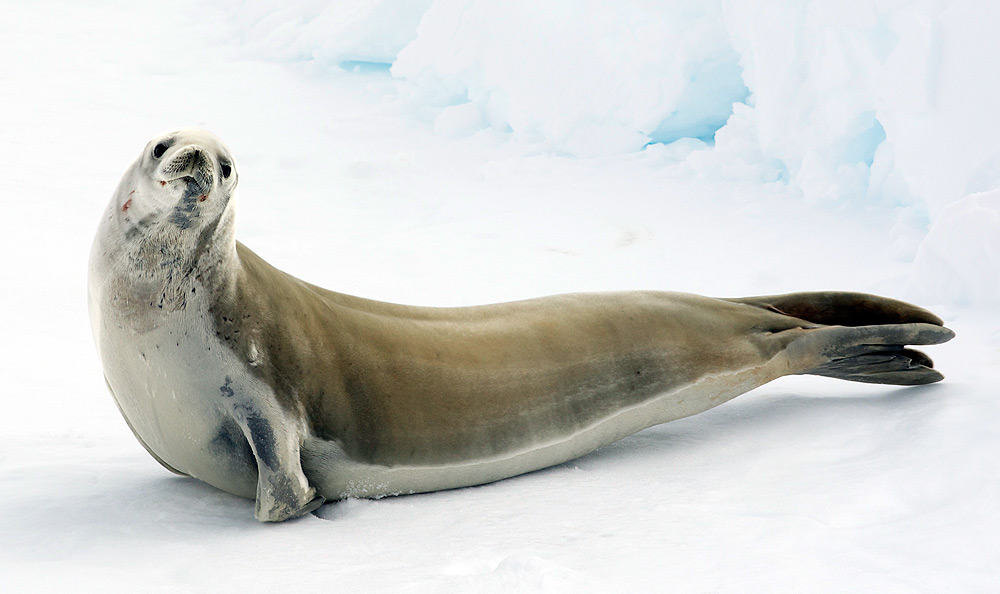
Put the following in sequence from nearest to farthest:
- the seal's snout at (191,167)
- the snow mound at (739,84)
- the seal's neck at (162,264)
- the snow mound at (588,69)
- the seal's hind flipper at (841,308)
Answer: the seal's snout at (191,167)
the seal's neck at (162,264)
the seal's hind flipper at (841,308)
the snow mound at (739,84)
the snow mound at (588,69)

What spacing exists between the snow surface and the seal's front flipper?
12cm

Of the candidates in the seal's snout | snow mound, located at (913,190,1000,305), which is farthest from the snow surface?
the seal's snout

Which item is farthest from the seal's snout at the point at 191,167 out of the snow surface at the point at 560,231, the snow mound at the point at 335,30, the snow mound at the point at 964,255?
the snow mound at the point at 335,30

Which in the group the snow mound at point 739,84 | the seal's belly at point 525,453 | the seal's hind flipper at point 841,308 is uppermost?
Answer: the snow mound at point 739,84

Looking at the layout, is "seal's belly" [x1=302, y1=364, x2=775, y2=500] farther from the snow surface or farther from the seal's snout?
the seal's snout

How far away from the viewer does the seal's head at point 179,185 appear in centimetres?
237

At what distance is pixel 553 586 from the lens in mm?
2084

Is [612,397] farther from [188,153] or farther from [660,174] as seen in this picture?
[660,174]

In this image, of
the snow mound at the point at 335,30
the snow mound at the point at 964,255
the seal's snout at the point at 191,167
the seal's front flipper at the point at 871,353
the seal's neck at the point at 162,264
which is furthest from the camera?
the snow mound at the point at 335,30

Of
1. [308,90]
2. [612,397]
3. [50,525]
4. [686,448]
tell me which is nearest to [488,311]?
[612,397]

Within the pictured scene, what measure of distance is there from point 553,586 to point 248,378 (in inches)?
43.0

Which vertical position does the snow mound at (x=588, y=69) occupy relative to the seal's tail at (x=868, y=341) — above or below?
above

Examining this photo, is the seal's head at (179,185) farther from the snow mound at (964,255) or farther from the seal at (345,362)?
the snow mound at (964,255)

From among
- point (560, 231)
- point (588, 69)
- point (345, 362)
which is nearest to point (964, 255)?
point (560, 231)
